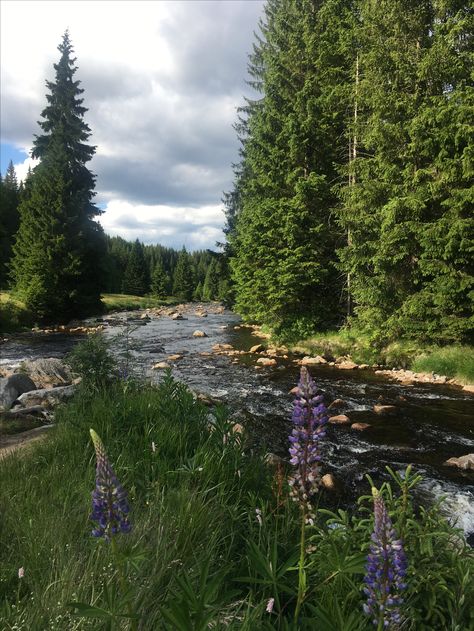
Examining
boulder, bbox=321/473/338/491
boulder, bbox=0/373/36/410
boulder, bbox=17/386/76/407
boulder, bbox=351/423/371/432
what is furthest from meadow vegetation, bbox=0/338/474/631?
boulder, bbox=0/373/36/410

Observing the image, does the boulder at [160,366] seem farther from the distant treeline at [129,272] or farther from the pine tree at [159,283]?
the pine tree at [159,283]

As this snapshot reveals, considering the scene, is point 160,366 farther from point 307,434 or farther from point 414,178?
point 307,434

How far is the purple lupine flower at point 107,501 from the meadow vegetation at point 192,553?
92mm

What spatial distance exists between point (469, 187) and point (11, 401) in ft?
50.9

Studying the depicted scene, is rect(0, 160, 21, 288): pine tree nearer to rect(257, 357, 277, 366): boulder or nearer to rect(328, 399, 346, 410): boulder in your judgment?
rect(257, 357, 277, 366): boulder

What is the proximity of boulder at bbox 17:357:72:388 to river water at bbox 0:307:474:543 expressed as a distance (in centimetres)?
210

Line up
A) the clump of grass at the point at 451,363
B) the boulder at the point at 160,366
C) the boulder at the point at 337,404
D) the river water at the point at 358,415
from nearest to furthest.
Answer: the river water at the point at 358,415 < the boulder at the point at 337,404 < the clump of grass at the point at 451,363 < the boulder at the point at 160,366

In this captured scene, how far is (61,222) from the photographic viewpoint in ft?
102

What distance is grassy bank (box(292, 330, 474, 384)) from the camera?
1343 cm

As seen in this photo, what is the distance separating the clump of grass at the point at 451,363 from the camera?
1295cm

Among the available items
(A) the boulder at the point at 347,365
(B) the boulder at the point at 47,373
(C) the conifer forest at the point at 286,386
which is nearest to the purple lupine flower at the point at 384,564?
(C) the conifer forest at the point at 286,386

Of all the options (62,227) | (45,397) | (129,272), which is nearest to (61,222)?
(62,227)

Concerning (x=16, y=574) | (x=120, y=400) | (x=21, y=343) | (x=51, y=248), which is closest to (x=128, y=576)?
(x=16, y=574)

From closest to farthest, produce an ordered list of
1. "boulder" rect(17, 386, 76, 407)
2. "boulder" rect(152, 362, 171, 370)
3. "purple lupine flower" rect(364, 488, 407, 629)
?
1. "purple lupine flower" rect(364, 488, 407, 629)
2. "boulder" rect(17, 386, 76, 407)
3. "boulder" rect(152, 362, 171, 370)
